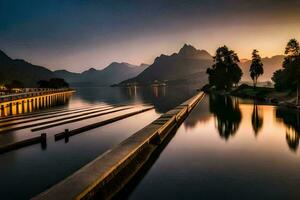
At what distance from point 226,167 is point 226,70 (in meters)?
133

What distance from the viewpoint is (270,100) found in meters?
89.1

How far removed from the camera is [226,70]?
151500 mm

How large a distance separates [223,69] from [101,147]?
4897 inches

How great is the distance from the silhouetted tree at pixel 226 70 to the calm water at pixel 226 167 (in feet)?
346

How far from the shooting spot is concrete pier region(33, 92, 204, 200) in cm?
1609

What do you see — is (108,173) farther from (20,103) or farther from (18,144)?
(20,103)

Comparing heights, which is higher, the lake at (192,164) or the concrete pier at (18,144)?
the concrete pier at (18,144)

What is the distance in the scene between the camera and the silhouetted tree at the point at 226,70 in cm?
14625

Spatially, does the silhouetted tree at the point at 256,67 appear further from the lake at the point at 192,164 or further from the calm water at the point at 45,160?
the calm water at the point at 45,160

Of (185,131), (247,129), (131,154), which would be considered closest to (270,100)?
(247,129)

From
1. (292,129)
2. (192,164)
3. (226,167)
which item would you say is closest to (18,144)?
(192,164)

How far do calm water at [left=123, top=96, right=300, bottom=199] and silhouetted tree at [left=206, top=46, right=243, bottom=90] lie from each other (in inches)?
4150

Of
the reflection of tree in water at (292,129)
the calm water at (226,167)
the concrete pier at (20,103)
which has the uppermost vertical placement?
the concrete pier at (20,103)

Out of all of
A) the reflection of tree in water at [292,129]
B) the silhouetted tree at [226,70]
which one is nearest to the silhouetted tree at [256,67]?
the silhouetted tree at [226,70]
